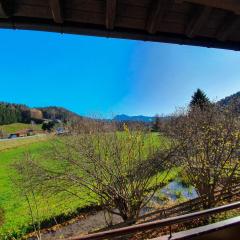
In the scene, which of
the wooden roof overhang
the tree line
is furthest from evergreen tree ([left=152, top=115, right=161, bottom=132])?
the tree line

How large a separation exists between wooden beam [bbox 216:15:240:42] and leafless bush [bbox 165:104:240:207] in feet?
31.0

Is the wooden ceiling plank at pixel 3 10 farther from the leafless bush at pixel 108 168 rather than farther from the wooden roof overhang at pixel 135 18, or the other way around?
the leafless bush at pixel 108 168

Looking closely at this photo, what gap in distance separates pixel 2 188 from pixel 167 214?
15.8m

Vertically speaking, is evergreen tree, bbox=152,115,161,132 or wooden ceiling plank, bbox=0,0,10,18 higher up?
evergreen tree, bbox=152,115,161,132

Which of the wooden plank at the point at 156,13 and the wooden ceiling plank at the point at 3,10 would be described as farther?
the wooden plank at the point at 156,13

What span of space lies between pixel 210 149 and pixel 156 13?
33.5 feet

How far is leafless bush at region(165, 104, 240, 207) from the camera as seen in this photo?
37.8 ft

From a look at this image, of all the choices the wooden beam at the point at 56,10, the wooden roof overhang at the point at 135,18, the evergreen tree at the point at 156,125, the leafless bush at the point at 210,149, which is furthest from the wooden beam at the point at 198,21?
the evergreen tree at the point at 156,125

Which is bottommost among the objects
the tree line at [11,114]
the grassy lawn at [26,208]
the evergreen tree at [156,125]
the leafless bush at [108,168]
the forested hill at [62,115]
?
the grassy lawn at [26,208]

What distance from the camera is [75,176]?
12219 millimetres

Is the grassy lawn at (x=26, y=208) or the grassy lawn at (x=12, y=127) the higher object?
the grassy lawn at (x=12, y=127)

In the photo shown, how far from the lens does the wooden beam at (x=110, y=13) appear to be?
1.99 m

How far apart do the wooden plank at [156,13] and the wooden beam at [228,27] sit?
457 millimetres

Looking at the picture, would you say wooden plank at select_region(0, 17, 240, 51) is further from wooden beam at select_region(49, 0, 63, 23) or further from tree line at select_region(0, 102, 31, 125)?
tree line at select_region(0, 102, 31, 125)
